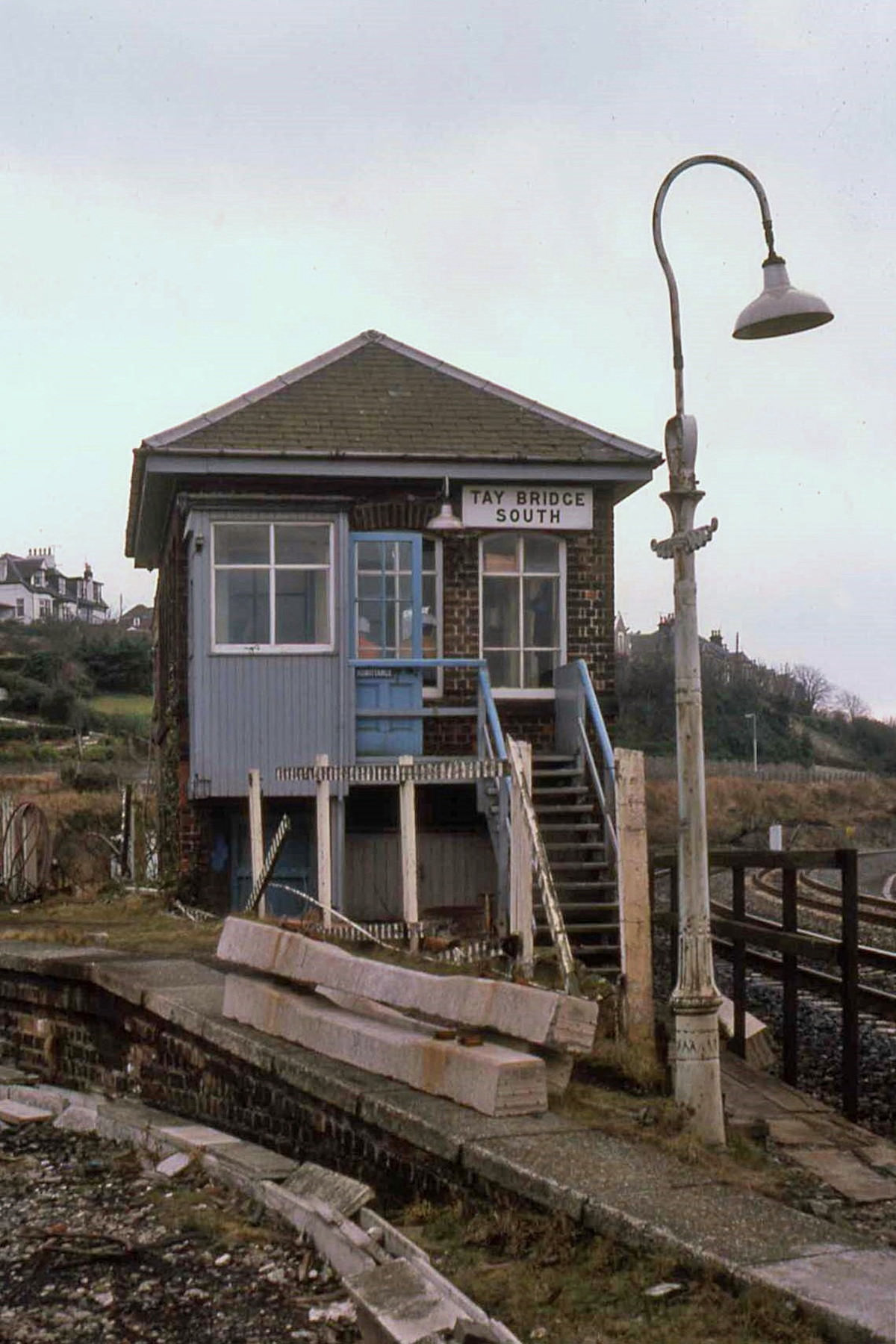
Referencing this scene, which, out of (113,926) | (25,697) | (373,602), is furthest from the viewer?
(25,697)

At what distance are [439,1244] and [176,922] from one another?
1031 cm

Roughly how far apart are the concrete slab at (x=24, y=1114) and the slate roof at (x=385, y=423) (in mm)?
7959

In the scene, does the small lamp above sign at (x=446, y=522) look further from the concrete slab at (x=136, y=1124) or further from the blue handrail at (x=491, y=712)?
the concrete slab at (x=136, y=1124)

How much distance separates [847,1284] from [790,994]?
7.30 meters

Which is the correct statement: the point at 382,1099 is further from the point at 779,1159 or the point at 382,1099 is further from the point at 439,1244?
the point at 779,1159

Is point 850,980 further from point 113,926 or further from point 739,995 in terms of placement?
point 113,926

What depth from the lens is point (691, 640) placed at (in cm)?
852

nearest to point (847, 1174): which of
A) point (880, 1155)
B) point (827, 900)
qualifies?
point (880, 1155)

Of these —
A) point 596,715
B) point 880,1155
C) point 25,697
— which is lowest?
point 880,1155

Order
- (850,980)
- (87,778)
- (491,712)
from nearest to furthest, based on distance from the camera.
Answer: (850,980) → (491,712) → (87,778)

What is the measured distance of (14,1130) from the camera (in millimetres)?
10500

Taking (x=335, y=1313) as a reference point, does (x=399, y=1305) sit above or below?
above

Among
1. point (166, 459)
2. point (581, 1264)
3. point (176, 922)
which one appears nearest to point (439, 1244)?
point (581, 1264)

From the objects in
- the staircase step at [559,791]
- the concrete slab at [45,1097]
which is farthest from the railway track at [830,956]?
the concrete slab at [45,1097]
